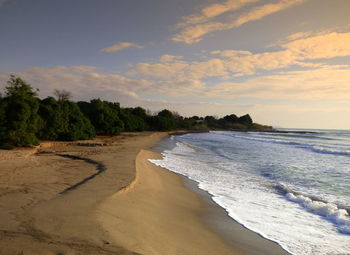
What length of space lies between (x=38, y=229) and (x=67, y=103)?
2812 centimetres

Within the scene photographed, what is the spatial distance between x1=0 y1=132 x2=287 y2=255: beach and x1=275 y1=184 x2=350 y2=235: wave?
2.96 m

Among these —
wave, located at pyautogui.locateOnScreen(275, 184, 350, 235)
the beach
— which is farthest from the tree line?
wave, located at pyautogui.locateOnScreen(275, 184, 350, 235)

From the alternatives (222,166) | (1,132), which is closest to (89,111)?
(1,132)

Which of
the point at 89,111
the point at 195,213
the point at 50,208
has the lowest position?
the point at 195,213

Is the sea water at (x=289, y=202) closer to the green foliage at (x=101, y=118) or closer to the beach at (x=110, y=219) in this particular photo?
the beach at (x=110, y=219)

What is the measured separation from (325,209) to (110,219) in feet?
22.5

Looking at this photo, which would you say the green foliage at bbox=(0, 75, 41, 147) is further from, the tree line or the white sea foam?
the white sea foam

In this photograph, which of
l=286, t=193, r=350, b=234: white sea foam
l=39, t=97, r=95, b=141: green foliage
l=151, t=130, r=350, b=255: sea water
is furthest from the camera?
l=39, t=97, r=95, b=141: green foliage

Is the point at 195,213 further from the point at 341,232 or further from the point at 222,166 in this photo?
the point at 222,166

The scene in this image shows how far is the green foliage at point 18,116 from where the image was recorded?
19.2 m

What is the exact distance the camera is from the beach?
439 cm

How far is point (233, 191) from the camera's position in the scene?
10469 mm

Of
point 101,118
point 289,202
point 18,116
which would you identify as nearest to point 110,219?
point 289,202

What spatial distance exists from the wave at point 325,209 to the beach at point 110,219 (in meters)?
2.96
